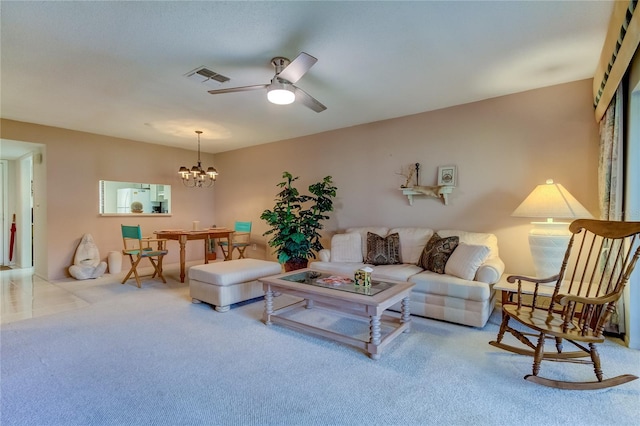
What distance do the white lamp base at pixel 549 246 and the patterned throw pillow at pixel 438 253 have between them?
736 mm

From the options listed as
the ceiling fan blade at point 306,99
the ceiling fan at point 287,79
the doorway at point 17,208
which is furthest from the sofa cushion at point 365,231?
the doorway at point 17,208

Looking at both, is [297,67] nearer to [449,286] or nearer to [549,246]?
[449,286]

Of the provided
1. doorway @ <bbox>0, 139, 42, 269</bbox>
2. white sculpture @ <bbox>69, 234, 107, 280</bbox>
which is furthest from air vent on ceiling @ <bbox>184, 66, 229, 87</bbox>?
doorway @ <bbox>0, 139, 42, 269</bbox>

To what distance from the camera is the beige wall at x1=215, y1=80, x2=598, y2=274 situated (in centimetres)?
320

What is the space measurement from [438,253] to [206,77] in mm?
3061

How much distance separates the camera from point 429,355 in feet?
7.71

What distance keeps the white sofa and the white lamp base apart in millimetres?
343

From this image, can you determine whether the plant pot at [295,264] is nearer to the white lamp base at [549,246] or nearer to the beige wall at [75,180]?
the white lamp base at [549,246]

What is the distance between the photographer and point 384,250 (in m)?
3.90

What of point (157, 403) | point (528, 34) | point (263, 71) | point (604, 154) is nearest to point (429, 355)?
point (157, 403)

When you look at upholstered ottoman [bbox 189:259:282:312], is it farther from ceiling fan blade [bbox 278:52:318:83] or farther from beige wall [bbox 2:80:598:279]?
ceiling fan blade [bbox 278:52:318:83]

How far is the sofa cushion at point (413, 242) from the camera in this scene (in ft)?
12.7

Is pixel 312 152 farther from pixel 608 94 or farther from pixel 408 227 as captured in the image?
pixel 608 94

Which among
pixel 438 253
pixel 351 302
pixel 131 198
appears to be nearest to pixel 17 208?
pixel 131 198
